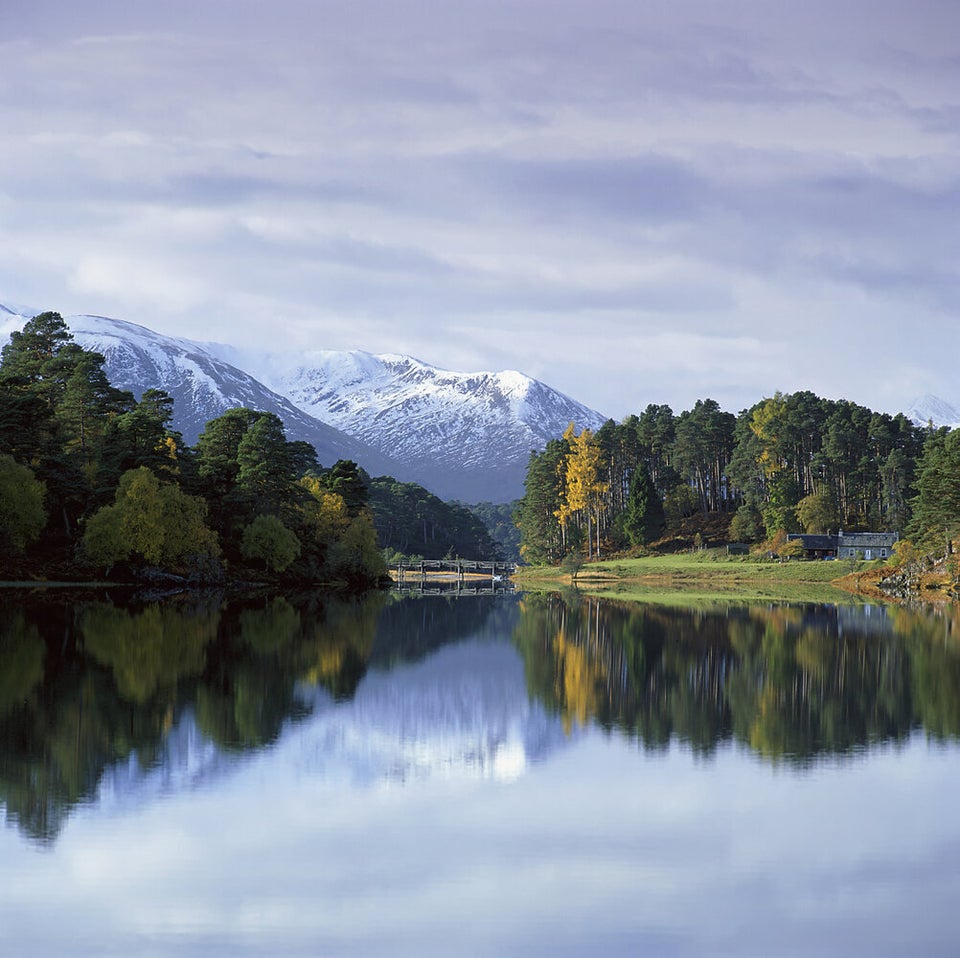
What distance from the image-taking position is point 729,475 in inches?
4921

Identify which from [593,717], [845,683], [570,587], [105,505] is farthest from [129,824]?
[570,587]

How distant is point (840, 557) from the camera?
104062 millimetres

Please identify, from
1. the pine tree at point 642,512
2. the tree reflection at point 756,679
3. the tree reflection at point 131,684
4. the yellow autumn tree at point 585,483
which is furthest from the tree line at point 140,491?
the pine tree at point 642,512

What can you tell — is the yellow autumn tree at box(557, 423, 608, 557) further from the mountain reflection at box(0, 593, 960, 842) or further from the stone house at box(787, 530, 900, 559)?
the mountain reflection at box(0, 593, 960, 842)

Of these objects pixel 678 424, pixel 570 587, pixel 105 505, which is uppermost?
pixel 678 424

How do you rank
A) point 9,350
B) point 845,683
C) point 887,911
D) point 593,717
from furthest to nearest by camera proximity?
point 9,350
point 845,683
point 593,717
point 887,911

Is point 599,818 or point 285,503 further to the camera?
point 285,503

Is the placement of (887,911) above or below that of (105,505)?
below

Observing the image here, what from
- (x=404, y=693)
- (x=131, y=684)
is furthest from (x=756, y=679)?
(x=131, y=684)

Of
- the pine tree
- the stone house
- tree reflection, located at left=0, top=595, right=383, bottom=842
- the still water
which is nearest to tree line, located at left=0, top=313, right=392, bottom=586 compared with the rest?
tree reflection, located at left=0, top=595, right=383, bottom=842

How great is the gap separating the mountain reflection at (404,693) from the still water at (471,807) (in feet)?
0.41

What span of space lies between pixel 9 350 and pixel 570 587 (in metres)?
51.0

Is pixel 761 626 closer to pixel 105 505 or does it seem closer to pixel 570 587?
pixel 105 505

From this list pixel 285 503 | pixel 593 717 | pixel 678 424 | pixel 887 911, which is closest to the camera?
pixel 887 911
